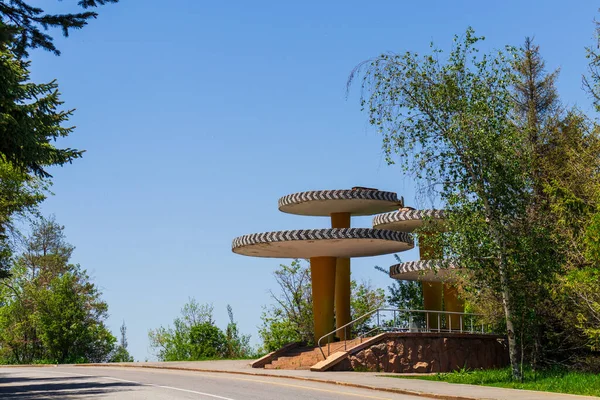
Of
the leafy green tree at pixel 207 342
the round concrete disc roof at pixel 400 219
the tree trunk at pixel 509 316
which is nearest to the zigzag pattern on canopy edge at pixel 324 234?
the round concrete disc roof at pixel 400 219

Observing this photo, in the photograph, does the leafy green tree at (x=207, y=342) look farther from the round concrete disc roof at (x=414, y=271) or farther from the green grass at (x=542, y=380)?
the green grass at (x=542, y=380)

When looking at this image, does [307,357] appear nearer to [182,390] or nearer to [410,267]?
[410,267]

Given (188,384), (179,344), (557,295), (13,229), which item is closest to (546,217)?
(557,295)

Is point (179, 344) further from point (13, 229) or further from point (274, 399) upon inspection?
point (274, 399)

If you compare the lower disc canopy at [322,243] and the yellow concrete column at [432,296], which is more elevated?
the lower disc canopy at [322,243]

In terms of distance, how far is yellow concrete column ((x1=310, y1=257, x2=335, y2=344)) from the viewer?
115 ft

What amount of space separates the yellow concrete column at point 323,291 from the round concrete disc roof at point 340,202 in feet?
8.92

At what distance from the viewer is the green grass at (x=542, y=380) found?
19523 millimetres

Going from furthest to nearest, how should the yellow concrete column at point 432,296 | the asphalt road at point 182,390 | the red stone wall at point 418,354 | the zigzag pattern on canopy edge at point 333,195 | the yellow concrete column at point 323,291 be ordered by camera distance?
the yellow concrete column at point 432,296, the yellow concrete column at point 323,291, the zigzag pattern on canopy edge at point 333,195, the red stone wall at point 418,354, the asphalt road at point 182,390

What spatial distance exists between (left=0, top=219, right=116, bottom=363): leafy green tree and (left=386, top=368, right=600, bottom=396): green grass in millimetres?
26394

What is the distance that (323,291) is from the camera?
34.9m

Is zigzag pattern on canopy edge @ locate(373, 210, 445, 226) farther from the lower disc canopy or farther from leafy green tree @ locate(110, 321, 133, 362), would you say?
leafy green tree @ locate(110, 321, 133, 362)

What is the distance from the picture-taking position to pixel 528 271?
2272 centimetres

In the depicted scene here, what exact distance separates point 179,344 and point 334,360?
2577cm
